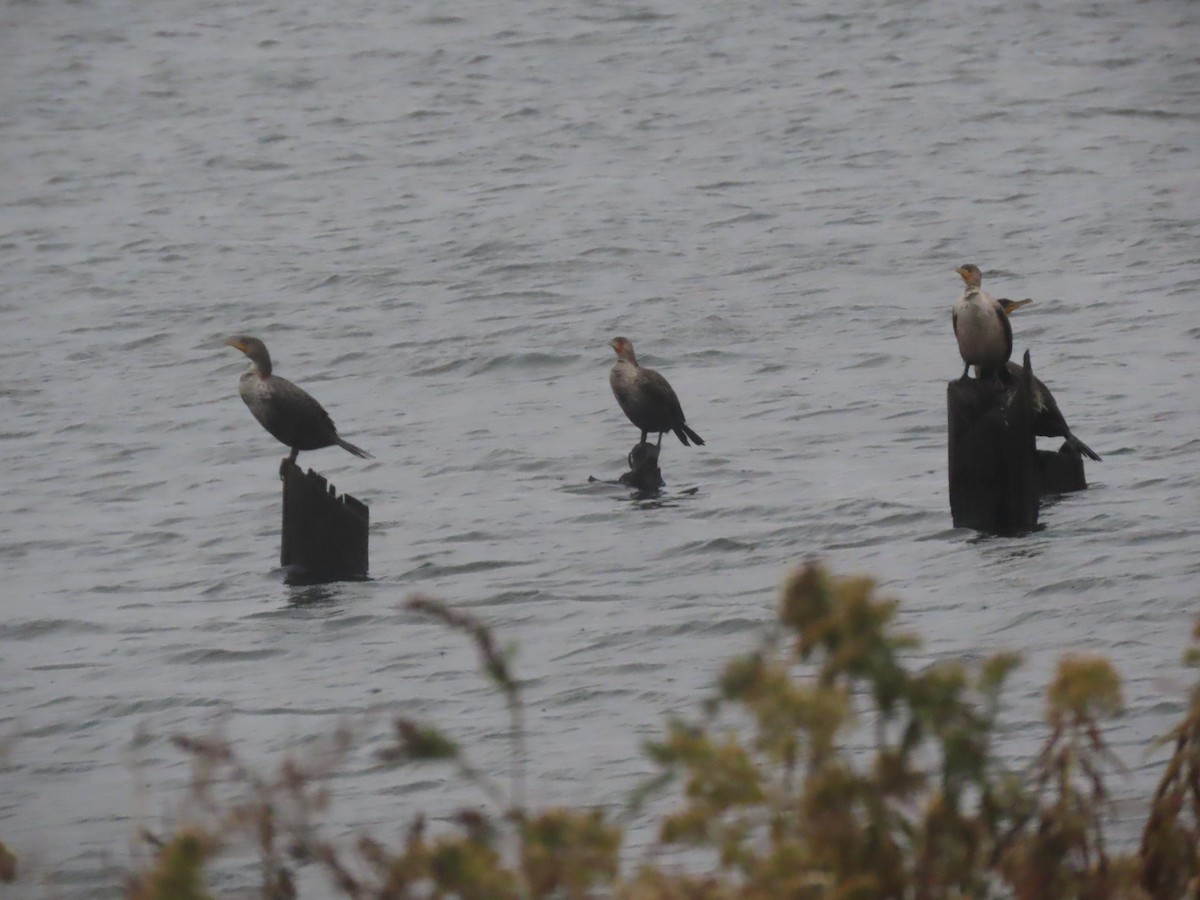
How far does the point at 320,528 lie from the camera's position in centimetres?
917

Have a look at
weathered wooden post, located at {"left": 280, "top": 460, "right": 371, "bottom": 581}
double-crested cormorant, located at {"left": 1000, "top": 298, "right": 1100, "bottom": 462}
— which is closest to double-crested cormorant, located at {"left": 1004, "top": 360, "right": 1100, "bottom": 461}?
double-crested cormorant, located at {"left": 1000, "top": 298, "right": 1100, "bottom": 462}

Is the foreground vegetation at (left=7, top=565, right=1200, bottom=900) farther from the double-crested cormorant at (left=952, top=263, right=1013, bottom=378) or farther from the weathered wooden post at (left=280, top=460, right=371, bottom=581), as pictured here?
the double-crested cormorant at (left=952, top=263, right=1013, bottom=378)

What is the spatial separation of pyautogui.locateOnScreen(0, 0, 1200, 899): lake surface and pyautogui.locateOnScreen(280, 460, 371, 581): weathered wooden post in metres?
0.17

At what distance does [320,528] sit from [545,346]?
8826 mm

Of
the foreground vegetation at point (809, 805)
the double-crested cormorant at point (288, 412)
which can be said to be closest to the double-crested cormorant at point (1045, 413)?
A: the double-crested cormorant at point (288, 412)

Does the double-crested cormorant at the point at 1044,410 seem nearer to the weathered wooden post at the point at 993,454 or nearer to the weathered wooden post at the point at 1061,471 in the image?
the weathered wooden post at the point at 1061,471

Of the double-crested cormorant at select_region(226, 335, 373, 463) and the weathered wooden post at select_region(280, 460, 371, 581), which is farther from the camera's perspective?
the double-crested cormorant at select_region(226, 335, 373, 463)

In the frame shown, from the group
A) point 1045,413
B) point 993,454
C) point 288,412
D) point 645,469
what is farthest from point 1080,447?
point 288,412

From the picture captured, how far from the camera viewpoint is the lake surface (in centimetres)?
784

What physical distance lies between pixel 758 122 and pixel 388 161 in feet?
17.6

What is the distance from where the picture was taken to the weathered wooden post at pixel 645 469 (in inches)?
448

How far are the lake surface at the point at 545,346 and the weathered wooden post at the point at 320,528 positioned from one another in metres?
0.17

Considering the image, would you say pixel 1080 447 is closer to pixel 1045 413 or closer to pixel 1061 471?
pixel 1061 471

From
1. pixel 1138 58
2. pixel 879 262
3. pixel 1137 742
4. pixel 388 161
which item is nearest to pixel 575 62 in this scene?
pixel 388 161
